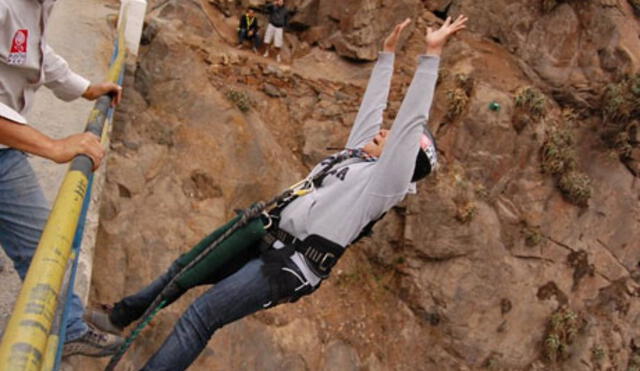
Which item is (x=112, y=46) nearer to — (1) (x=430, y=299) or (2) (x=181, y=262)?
(2) (x=181, y=262)

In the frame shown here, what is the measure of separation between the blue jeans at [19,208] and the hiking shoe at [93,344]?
50 centimetres

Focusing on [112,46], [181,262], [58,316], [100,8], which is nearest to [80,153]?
[58,316]

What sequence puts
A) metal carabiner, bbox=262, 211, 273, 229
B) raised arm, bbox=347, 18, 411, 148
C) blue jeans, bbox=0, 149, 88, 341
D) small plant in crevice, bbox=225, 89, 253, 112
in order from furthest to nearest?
small plant in crevice, bbox=225, 89, 253, 112, raised arm, bbox=347, 18, 411, 148, metal carabiner, bbox=262, 211, 273, 229, blue jeans, bbox=0, 149, 88, 341

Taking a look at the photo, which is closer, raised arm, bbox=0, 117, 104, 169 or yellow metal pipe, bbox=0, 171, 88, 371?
yellow metal pipe, bbox=0, 171, 88, 371

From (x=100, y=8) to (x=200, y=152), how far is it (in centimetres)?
381

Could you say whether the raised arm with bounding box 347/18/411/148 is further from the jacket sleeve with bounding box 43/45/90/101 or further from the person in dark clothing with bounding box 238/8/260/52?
the person in dark clothing with bounding box 238/8/260/52

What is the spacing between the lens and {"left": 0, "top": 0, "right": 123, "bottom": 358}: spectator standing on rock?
6.80 feet

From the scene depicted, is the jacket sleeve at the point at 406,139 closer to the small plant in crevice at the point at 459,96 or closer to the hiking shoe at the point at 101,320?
the hiking shoe at the point at 101,320

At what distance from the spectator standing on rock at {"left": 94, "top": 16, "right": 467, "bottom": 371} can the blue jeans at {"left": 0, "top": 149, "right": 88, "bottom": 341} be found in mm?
753

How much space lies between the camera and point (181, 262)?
2932mm

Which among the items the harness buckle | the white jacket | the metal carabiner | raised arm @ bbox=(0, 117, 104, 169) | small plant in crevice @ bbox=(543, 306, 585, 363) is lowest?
small plant in crevice @ bbox=(543, 306, 585, 363)

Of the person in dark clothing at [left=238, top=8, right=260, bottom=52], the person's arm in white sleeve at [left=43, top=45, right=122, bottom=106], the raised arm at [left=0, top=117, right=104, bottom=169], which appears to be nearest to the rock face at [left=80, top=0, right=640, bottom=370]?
the person in dark clothing at [left=238, top=8, right=260, bottom=52]

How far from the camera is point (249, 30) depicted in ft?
34.5

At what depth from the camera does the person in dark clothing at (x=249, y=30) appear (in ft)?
34.4
